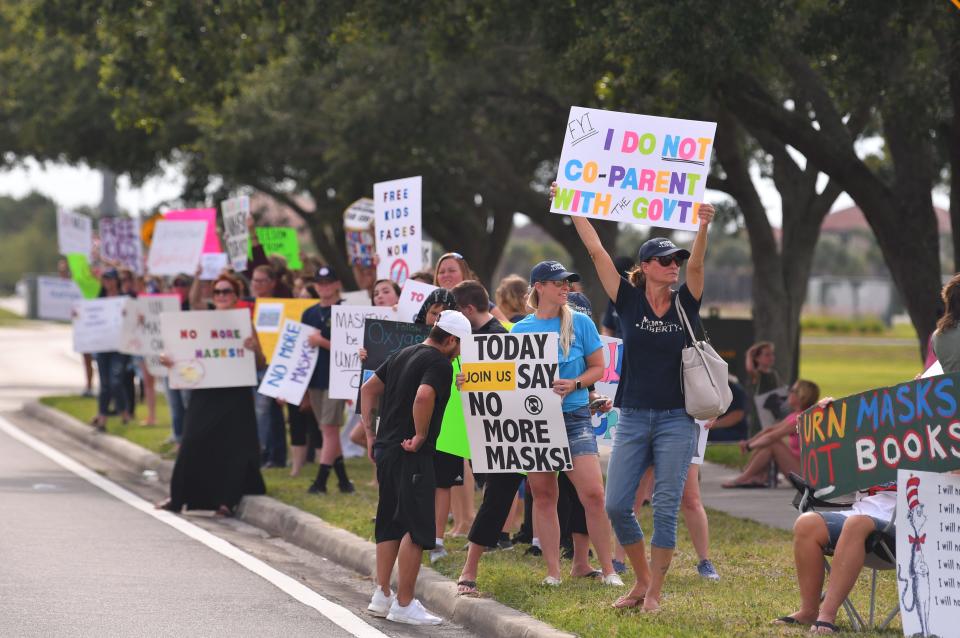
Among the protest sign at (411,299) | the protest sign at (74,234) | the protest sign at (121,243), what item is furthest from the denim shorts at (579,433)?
the protest sign at (74,234)

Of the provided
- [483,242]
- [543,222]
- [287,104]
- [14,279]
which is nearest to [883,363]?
[483,242]

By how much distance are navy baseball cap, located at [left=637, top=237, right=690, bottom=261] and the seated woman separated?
5500 mm

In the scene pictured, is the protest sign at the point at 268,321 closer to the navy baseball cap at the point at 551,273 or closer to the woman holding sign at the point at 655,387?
the navy baseball cap at the point at 551,273

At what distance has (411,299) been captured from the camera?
1127 centimetres

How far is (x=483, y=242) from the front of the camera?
119 feet

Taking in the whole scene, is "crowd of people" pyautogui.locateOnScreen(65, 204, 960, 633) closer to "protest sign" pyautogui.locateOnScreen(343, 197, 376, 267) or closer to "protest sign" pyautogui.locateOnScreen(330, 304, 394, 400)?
"protest sign" pyautogui.locateOnScreen(330, 304, 394, 400)

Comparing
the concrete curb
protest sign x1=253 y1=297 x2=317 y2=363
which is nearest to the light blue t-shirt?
the concrete curb

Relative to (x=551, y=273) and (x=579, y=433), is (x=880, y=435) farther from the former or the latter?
(x=551, y=273)

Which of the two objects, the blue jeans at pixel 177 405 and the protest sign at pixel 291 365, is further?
the blue jeans at pixel 177 405

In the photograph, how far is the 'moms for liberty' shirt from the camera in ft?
25.9

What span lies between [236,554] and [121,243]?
11.9 meters

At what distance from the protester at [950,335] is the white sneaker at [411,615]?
2948mm

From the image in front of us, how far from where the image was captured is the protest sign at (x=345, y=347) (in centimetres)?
1212

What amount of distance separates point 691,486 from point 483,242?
88.7ft
